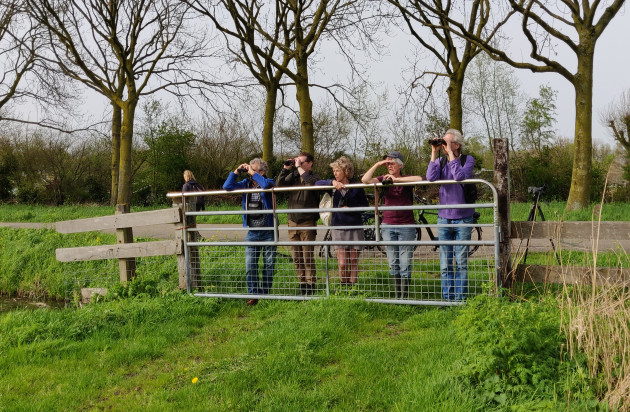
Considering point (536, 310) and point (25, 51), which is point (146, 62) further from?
point (536, 310)

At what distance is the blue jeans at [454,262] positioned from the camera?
5.95 meters

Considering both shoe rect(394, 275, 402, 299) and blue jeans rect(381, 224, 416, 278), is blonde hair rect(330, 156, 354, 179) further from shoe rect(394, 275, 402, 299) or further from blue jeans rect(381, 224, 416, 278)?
shoe rect(394, 275, 402, 299)

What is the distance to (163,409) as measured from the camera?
13.4 feet

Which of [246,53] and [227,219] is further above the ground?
[246,53]

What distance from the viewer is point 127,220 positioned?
24.7 feet

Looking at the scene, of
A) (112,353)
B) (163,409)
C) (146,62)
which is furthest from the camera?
(146,62)

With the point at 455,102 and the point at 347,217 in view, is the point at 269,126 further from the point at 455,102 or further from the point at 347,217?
the point at 347,217

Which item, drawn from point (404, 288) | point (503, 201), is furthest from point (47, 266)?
point (503, 201)

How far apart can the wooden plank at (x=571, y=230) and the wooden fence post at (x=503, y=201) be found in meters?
0.13

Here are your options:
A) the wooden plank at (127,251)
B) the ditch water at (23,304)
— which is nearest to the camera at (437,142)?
the wooden plank at (127,251)

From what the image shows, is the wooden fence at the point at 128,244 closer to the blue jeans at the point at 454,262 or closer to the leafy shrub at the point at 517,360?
the blue jeans at the point at 454,262

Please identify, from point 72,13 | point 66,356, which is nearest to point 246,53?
point 72,13

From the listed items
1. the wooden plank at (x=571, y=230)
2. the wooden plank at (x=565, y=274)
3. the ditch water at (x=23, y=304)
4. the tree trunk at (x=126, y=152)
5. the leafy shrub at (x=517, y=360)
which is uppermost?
the tree trunk at (x=126, y=152)

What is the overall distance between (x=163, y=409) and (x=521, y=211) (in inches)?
468
